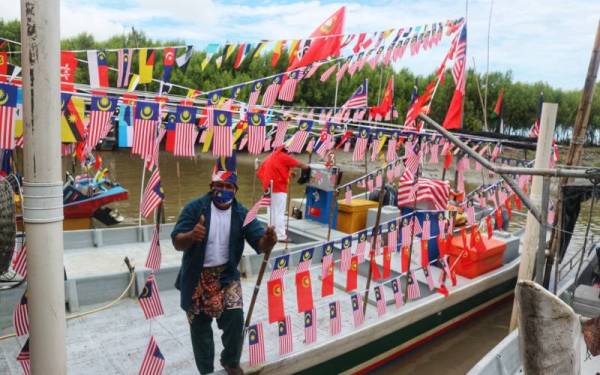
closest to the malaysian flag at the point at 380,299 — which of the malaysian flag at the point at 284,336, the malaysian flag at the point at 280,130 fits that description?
the malaysian flag at the point at 284,336

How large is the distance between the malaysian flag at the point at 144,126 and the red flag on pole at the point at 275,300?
1788mm

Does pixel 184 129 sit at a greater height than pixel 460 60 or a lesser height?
lesser

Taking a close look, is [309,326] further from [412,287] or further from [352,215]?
[352,215]

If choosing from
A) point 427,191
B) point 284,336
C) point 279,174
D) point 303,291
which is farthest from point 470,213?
point 284,336

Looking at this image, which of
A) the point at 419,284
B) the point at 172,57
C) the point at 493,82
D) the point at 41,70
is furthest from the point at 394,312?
the point at 493,82

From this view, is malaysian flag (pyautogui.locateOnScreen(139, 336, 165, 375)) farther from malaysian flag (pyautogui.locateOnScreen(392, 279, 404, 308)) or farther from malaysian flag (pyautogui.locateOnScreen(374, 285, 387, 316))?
malaysian flag (pyautogui.locateOnScreen(392, 279, 404, 308))

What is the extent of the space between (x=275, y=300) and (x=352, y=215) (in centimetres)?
443

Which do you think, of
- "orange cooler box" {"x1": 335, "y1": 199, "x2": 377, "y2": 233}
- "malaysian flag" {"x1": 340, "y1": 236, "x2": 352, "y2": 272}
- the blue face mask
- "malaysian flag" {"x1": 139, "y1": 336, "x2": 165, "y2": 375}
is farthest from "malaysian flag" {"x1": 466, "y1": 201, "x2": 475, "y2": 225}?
"malaysian flag" {"x1": 139, "y1": 336, "x2": 165, "y2": 375}

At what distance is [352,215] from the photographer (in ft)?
29.0

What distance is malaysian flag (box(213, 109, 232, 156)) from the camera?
4273 millimetres

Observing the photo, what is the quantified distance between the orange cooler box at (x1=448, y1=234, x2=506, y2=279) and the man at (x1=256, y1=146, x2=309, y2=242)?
2.81 m

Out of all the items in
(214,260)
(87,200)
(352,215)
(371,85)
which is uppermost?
(371,85)

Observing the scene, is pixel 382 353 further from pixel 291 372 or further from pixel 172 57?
pixel 172 57

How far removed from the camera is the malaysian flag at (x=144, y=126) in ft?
12.3
